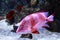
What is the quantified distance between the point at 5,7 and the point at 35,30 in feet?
38.5

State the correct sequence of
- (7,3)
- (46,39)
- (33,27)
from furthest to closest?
1. (7,3)
2. (46,39)
3. (33,27)

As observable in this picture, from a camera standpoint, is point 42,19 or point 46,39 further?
point 46,39

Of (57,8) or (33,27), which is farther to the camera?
(57,8)

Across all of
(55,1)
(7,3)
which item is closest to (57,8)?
(55,1)

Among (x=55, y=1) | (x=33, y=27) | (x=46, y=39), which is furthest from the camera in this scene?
(x=55, y=1)

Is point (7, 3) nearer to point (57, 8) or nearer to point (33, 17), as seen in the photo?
point (57, 8)

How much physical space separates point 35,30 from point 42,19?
0.32 feet

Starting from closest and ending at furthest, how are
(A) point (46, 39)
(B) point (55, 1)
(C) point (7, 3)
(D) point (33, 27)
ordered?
1. (D) point (33, 27)
2. (A) point (46, 39)
3. (B) point (55, 1)
4. (C) point (7, 3)

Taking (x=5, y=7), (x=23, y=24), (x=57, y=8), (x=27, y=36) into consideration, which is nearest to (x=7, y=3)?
(x=5, y=7)

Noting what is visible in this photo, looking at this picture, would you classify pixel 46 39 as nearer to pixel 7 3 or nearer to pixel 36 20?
pixel 36 20

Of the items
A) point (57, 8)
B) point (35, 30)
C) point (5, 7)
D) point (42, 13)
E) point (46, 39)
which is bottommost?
point (35, 30)

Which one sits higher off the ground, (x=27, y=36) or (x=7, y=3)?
(x=7, y=3)

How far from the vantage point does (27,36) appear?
140 inches

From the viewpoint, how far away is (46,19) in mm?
1099
